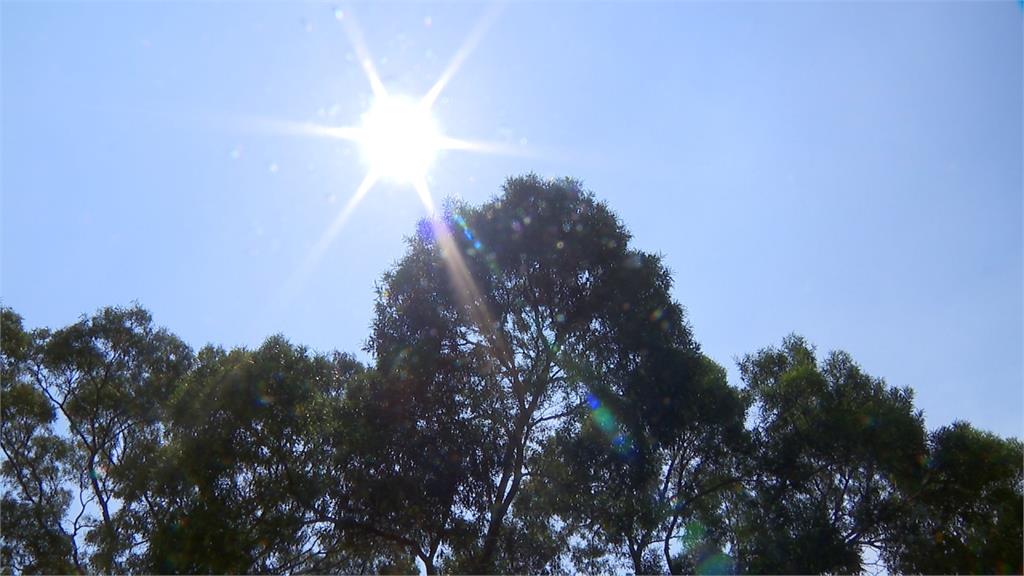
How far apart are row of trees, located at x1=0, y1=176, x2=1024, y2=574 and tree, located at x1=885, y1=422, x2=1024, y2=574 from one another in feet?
0.18

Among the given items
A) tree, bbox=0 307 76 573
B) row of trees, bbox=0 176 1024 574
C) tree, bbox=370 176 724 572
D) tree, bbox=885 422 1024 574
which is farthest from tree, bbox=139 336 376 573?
tree, bbox=885 422 1024 574

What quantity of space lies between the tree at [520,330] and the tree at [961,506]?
24.7ft

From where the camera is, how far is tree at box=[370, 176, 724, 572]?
20.6 meters

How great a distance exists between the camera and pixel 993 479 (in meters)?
20.8

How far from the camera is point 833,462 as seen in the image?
2138cm

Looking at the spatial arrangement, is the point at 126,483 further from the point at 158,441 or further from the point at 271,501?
the point at 271,501

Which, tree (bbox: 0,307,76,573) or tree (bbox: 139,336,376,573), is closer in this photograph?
tree (bbox: 139,336,376,573)

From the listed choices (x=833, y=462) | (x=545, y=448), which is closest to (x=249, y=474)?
(x=545, y=448)

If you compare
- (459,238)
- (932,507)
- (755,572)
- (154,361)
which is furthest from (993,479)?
(154,361)

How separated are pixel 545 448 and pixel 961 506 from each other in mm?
12195

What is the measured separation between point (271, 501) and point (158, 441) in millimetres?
13317

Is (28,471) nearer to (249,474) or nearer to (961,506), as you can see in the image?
(249,474)

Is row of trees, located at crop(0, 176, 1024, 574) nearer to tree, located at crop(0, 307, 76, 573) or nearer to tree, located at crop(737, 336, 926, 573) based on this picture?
tree, located at crop(737, 336, 926, 573)

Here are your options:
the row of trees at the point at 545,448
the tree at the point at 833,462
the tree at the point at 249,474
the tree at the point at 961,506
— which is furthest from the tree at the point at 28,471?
the tree at the point at 961,506
